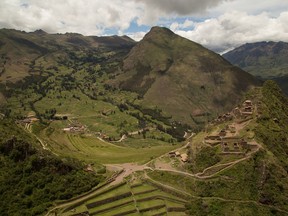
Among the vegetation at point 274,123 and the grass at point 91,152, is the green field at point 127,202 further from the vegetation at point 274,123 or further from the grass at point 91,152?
the vegetation at point 274,123

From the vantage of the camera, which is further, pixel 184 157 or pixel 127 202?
pixel 184 157

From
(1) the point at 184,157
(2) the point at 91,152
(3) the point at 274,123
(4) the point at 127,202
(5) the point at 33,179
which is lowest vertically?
(4) the point at 127,202

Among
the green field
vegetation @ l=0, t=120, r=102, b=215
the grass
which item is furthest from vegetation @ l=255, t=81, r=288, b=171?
vegetation @ l=0, t=120, r=102, b=215

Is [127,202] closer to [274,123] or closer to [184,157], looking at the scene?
[184,157]

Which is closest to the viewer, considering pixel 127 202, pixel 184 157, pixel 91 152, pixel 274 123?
pixel 127 202

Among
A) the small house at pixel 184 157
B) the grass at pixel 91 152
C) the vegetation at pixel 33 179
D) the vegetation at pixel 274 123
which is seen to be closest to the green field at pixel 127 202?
the vegetation at pixel 33 179

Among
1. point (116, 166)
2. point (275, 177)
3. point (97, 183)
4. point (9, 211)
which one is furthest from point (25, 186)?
point (275, 177)

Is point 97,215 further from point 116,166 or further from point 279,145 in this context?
point 279,145

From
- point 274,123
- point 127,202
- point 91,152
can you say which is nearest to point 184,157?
point 127,202

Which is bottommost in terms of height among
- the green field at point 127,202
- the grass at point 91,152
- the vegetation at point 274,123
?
the green field at point 127,202

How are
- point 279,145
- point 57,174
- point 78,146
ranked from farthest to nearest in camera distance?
1. point 78,146
2. point 279,145
3. point 57,174

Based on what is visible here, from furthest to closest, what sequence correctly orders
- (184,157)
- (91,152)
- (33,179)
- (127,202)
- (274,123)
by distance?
(91,152), (274,123), (184,157), (127,202), (33,179)
